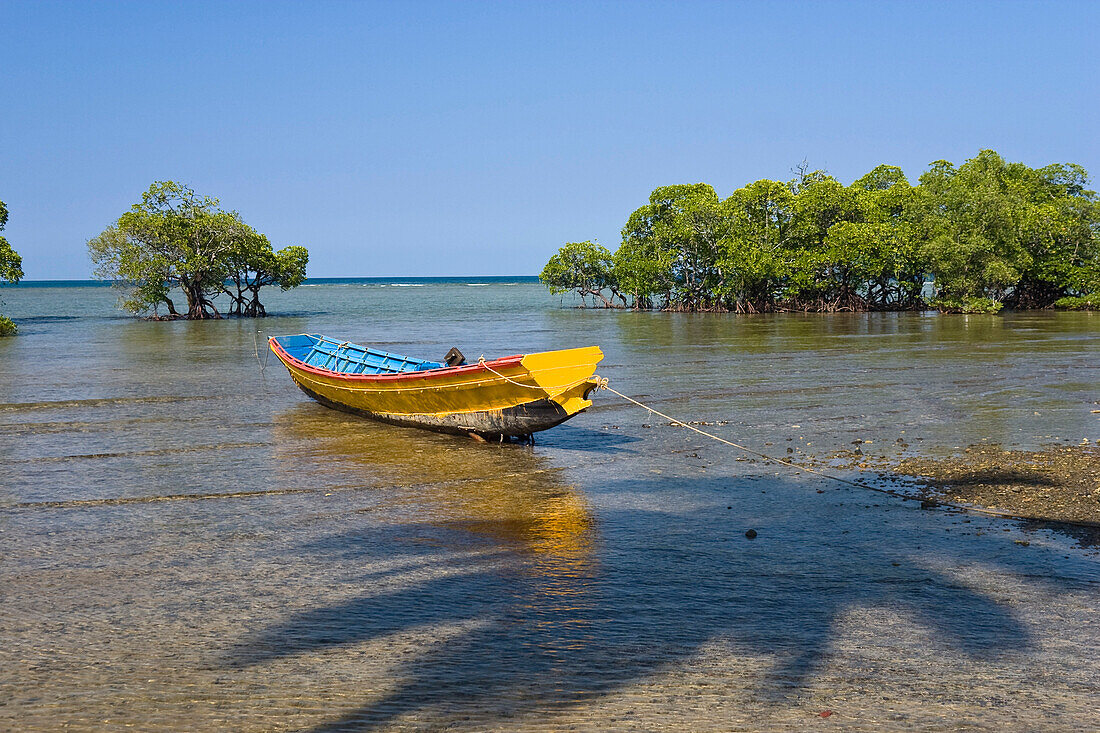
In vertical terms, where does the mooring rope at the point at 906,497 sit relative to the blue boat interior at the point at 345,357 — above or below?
below

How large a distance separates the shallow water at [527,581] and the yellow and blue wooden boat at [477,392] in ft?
1.37

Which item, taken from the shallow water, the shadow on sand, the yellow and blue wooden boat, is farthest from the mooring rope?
the shadow on sand

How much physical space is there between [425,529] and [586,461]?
3.86 metres

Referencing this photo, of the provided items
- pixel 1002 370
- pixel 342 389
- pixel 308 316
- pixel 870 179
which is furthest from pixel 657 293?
pixel 342 389

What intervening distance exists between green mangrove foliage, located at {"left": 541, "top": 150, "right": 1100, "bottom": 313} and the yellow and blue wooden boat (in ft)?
127

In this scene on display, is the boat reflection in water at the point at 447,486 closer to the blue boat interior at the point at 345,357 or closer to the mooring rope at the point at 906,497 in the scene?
the blue boat interior at the point at 345,357

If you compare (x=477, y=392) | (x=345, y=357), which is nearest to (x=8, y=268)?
(x=345, y=357)

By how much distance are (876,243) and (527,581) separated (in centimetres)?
4582

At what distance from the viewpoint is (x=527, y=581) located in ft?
24.8

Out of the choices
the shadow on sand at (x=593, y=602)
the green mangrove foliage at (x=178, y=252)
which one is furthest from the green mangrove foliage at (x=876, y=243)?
the shadow on sand at (x=593, y=602)

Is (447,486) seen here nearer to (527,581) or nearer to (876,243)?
(527,581)

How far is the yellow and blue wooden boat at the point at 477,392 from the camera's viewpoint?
476 inches

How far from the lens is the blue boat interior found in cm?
1756

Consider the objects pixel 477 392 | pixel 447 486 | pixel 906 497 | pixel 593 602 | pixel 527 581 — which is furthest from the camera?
pixel 477 392
